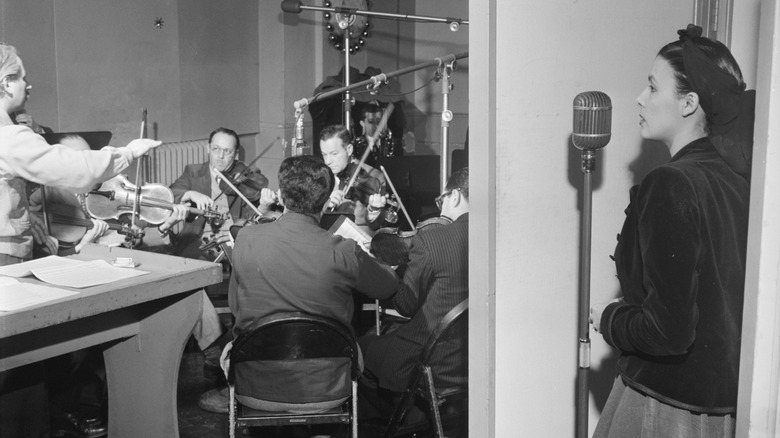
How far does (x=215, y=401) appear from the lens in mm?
3469

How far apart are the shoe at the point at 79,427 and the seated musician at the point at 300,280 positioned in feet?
2.52

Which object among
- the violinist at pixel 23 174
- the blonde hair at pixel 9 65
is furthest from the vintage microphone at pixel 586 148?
the blonde hair at pixel 9 65

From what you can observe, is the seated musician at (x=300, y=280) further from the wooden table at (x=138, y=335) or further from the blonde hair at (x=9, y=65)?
the blonde hair at (x=9, y=65)

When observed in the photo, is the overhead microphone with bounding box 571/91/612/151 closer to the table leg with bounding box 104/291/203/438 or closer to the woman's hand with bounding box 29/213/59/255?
the table leg with bounding box 104/291/203/438

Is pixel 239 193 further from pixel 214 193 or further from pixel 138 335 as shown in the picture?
pixel 138 335

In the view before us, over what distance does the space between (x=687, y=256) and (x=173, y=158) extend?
181 inches

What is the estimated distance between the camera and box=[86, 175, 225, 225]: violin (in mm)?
3805

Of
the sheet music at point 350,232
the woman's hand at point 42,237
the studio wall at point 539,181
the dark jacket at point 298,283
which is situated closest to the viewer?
the studio wall at point 539,181

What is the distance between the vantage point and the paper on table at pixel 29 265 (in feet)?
7.56

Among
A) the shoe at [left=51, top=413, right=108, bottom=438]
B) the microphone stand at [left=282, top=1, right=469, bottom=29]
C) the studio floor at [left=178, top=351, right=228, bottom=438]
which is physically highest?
the microphone stand at [left=282, top=1, right=469, bottom=29]

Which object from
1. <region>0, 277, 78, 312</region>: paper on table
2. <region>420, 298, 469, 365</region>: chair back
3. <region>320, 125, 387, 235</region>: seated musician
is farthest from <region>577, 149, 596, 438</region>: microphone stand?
<region>320, 125, 387, 235</region>: seated musician

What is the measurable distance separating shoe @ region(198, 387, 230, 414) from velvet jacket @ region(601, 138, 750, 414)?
78.3 inches

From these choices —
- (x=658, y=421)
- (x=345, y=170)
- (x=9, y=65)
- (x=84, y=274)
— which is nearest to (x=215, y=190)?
(x=345, y=170)

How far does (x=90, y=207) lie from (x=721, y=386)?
2.82m
